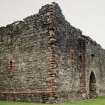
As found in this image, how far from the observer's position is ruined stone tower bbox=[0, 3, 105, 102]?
18864mm

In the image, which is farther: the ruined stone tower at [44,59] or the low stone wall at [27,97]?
the ruined stone tower at [44,59]

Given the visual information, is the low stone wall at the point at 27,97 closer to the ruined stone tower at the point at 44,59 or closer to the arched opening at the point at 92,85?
the ruined stone tower at the point at 44,59

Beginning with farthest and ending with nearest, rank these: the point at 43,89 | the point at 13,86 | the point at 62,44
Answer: the point at 13,86, the point at 62,44, the point at 43,89

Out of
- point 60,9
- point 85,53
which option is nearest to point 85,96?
point 85,53

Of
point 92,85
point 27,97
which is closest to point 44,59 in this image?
point 27,97

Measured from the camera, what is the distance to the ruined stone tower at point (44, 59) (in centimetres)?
1886

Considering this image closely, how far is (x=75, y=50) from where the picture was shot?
21969 mm

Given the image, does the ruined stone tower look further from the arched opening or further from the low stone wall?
the arched opening

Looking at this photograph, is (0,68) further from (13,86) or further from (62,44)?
(62,44)

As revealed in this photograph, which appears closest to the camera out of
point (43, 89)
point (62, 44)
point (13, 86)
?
point (43, 89)

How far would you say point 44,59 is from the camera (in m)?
19.0

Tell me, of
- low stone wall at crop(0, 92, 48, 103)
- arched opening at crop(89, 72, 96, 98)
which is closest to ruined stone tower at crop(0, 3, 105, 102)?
low stone wall at crop(0, 92, 48, 103)

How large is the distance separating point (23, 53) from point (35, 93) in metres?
3.02

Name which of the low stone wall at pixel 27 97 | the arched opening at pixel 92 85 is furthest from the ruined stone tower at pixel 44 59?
the arched opening at pixel 92 85
